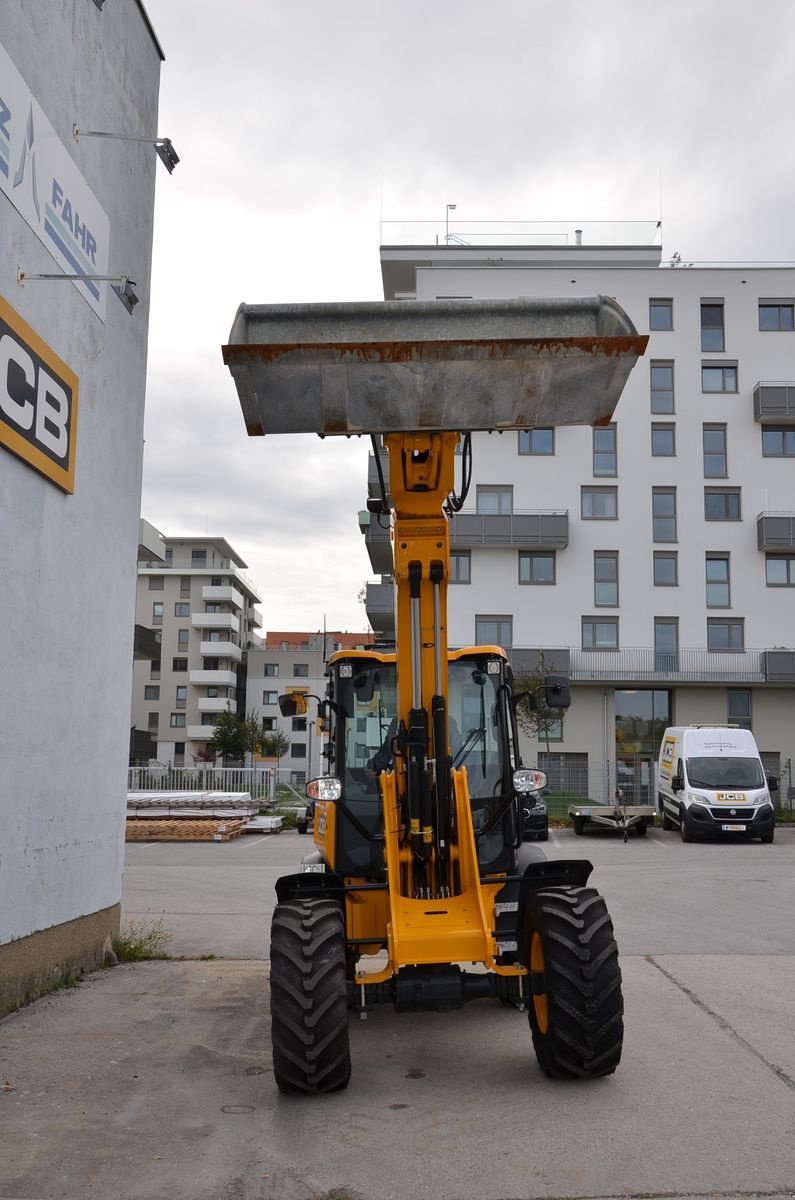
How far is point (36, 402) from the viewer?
25.4 ft

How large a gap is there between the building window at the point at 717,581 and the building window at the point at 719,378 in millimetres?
6670

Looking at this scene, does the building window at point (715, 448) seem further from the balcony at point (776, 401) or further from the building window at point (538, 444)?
the building window at point (538, 444)

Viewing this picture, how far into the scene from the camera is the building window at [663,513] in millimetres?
42500

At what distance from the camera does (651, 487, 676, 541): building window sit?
42.5 meters

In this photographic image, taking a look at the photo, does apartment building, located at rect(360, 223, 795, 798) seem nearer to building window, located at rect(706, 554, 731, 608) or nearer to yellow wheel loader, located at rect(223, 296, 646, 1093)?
building window, located at rect(706, 554, 731, 608)

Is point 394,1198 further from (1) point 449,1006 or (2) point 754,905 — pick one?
(2) point 754,905

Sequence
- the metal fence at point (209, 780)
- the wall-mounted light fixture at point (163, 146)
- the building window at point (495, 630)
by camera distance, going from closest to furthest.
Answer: the wall-mounted light fixture at point (163, 146) < the metal fence at point (209, 780) < the building window at point (495, 630)

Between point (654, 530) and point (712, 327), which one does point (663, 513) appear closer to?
point (654, 530)

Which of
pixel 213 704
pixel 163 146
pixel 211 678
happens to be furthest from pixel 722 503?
pixel 213 704

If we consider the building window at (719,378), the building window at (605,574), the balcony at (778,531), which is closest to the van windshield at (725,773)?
the building window at (605,574)

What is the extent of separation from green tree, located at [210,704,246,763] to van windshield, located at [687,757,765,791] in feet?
157

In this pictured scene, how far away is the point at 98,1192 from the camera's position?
179 inches

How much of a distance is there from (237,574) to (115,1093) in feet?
265

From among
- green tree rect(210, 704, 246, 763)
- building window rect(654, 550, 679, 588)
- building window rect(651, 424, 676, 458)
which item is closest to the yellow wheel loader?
building window rect(654, 550, 679, 588)
